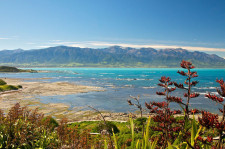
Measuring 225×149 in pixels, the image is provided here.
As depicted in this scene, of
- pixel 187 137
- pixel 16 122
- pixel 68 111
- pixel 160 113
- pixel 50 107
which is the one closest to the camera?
pixel 187 137

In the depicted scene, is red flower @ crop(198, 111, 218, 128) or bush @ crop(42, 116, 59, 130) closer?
red flower @ crop(198, 111, 218, 128)

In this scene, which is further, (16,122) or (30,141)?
(16,122)

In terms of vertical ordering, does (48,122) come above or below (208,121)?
below

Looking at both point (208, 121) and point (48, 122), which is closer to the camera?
point (208, 121)

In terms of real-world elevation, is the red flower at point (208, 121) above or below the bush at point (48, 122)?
above

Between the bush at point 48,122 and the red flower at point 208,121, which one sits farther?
the bush at point 48,122

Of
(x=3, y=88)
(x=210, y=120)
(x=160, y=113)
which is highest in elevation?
(x=210, y=120)

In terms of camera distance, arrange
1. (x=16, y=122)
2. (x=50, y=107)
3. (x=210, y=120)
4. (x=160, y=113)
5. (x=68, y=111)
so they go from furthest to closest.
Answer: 1. (x=50, y=107)
2. (x=68, y=111)
3. (x=16, y=122)
4. (x=160, y=113)
5. (x=210, y=120)

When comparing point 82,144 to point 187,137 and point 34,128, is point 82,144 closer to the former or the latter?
point 34,128

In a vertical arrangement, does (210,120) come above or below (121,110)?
above

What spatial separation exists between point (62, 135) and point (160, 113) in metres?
4.58

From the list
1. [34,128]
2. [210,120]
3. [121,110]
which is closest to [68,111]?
[121,110]

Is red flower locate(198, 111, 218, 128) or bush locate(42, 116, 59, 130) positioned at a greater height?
red flower locate(198, 111, 218, 128)

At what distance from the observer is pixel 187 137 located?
148 inches
